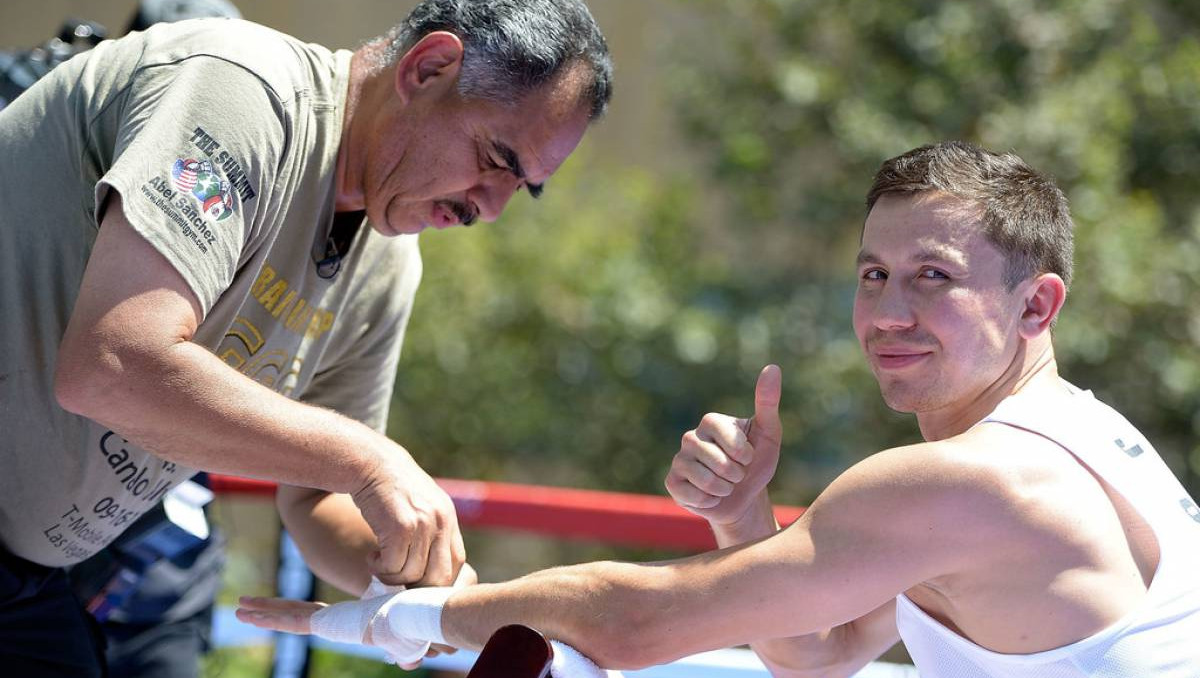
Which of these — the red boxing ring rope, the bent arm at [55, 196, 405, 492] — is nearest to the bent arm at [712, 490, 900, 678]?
the bent arm at [55, 196, 405, 492]

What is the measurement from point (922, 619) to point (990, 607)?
13 centimetres

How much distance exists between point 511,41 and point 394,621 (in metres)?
1.01

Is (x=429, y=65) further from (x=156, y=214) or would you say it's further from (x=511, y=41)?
(x=156, y=214)

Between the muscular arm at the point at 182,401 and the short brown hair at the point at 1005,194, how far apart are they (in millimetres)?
949

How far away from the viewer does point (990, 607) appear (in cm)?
184

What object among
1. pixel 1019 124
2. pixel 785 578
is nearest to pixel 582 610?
pixel 785 578

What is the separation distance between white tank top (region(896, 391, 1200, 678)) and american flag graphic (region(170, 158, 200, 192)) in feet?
4.08

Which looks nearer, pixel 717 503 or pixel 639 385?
Answer: pixel 717 503

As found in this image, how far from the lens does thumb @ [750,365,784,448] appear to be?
2.03 metres

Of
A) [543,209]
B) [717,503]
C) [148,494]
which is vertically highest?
[717,503]

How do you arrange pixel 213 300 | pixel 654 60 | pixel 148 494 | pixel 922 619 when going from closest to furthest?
pixel 922 619
pixel 213 300
pixel 148 494
pixel 654 60

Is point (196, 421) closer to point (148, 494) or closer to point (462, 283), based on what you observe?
point (148, 494)

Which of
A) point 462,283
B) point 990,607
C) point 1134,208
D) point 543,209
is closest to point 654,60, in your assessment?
point 543,209

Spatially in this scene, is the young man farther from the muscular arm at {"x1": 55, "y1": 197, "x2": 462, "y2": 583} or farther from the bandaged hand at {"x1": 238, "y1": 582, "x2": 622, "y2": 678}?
the muscular arm at {"x1": 55, "y1": 197, "x2": 462, "y2": 583}
